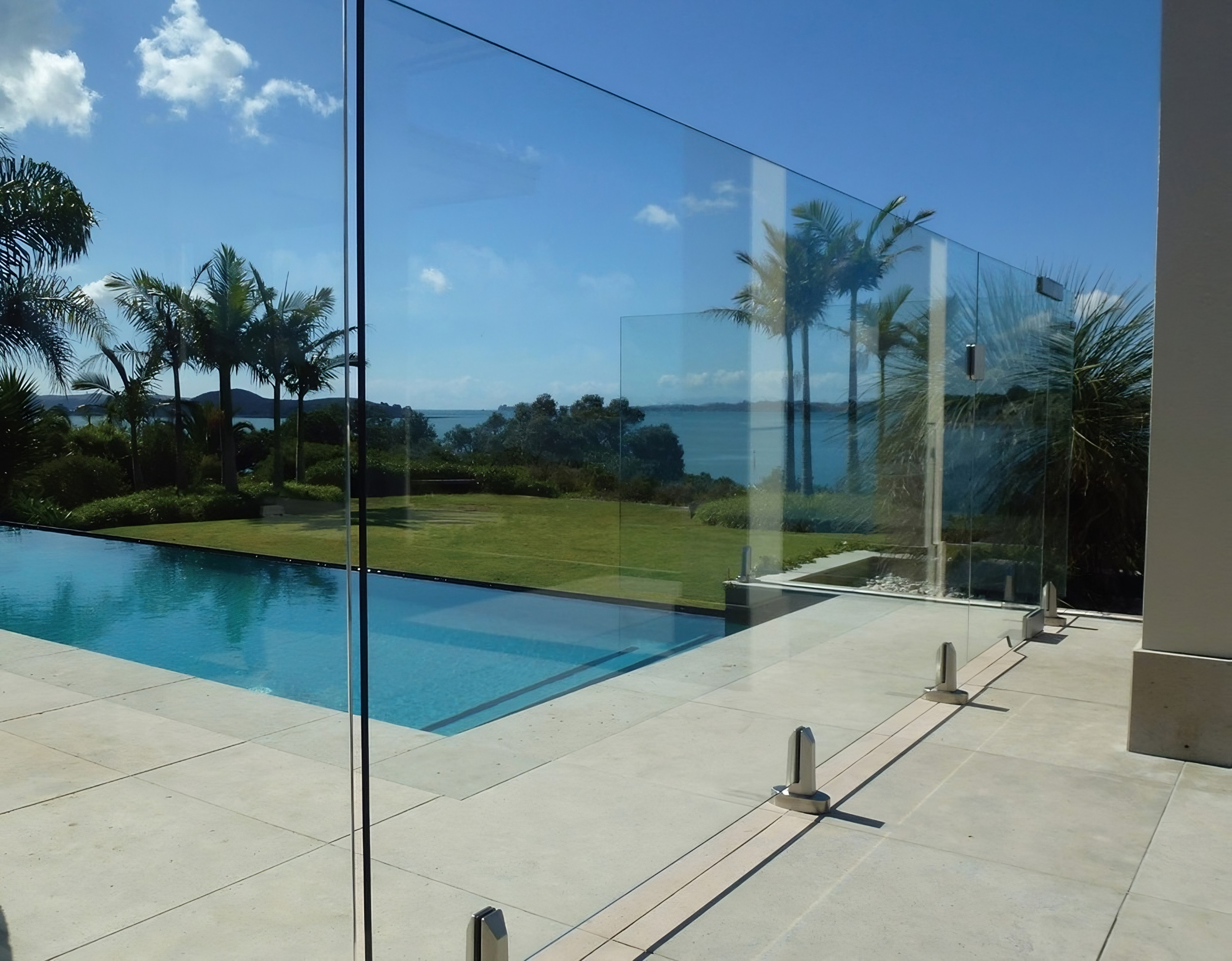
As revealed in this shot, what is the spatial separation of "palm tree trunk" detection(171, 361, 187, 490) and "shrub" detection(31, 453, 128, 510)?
0.10m

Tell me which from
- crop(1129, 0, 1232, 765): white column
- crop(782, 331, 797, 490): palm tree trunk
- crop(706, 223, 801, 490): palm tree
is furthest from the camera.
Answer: crop(1129, 0, 1232, 765): white column

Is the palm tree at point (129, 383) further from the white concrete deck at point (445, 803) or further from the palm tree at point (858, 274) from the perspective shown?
the palm tree at point (858, 274)

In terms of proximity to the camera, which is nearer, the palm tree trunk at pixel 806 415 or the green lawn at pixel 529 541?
the green lawn at pixel 529 541

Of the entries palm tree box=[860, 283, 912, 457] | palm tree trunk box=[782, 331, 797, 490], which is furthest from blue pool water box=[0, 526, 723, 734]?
palm tree box=[860, 283, 912, 457]

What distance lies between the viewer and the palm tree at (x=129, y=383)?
211cm

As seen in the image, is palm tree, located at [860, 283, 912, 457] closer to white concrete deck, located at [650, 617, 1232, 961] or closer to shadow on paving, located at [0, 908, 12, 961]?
white concrete deck, located at [650, 617, 1232, 961]

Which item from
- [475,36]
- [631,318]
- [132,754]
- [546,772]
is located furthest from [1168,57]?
[132,754]

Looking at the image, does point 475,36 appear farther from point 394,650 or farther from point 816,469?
point 816,469

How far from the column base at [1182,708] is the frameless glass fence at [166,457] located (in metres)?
3.96

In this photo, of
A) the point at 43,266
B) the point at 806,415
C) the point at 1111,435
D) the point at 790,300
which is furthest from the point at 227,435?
the point at 1111,435


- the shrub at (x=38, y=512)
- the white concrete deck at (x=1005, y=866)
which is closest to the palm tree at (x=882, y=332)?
the white concrete deck at (x=1005, y=866)

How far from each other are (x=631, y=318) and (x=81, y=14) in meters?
1.87

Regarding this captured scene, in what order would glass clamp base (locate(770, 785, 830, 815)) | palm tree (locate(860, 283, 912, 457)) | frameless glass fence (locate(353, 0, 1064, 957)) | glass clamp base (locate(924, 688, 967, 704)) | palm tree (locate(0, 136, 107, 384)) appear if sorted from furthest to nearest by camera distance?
1. glass clamp base (locate(924, 688, 967, 704))
2. palm tree (locate(860, 283, 912, 457))
3. glass clamp base (locate(770, 785, 830, 815))
4. frameless glass fence (locate(353, 0, 1064, 957))
5. palm tree (locate(0, 136, 107, 384))

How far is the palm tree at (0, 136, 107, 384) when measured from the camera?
80.7 inches
